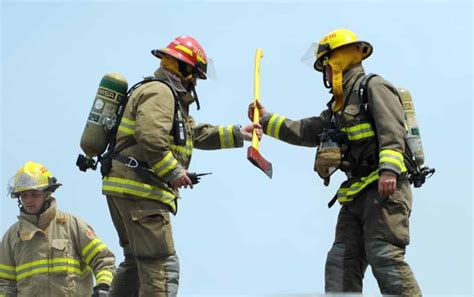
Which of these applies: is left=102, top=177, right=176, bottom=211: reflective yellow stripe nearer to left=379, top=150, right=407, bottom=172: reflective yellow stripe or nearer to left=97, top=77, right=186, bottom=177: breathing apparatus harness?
left=97, top=77, right=186, bottom=177: breathing apparatus harness

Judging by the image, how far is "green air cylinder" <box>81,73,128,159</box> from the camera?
951 cm

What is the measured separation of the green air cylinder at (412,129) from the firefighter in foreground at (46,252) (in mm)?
3268

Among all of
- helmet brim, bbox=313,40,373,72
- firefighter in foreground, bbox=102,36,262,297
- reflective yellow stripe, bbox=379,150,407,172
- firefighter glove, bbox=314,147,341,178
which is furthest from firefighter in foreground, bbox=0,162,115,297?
reflective yellow stripe, bbox=379,150,407,172

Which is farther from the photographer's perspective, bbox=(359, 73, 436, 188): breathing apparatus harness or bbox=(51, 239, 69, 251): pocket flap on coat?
bbox=(51, 239, 69, 251): pocket flap on coat

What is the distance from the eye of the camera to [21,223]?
1120cm

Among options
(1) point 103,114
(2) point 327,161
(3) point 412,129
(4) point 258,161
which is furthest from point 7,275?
(3) point 412,129

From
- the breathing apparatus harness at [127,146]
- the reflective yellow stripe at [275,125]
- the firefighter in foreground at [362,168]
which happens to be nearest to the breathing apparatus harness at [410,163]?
the firefighter in foreground at [362,168]

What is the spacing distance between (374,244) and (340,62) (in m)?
1.63

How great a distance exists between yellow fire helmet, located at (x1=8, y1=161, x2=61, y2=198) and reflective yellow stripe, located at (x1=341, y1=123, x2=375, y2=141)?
3.63m

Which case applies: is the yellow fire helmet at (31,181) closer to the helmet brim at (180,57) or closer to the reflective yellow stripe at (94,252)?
the reflective yellow stripe at (94,252)

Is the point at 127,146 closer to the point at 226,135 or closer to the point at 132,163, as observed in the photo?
the point at 132,163

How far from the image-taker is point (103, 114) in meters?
9.51

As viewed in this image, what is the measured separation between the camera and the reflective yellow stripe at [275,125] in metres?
10.0

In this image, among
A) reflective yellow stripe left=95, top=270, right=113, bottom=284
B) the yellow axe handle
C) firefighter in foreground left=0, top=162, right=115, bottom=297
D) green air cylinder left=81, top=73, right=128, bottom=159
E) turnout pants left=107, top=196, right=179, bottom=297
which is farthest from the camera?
firefighter in foreground left=0, top=162, right=115, bottom=297
